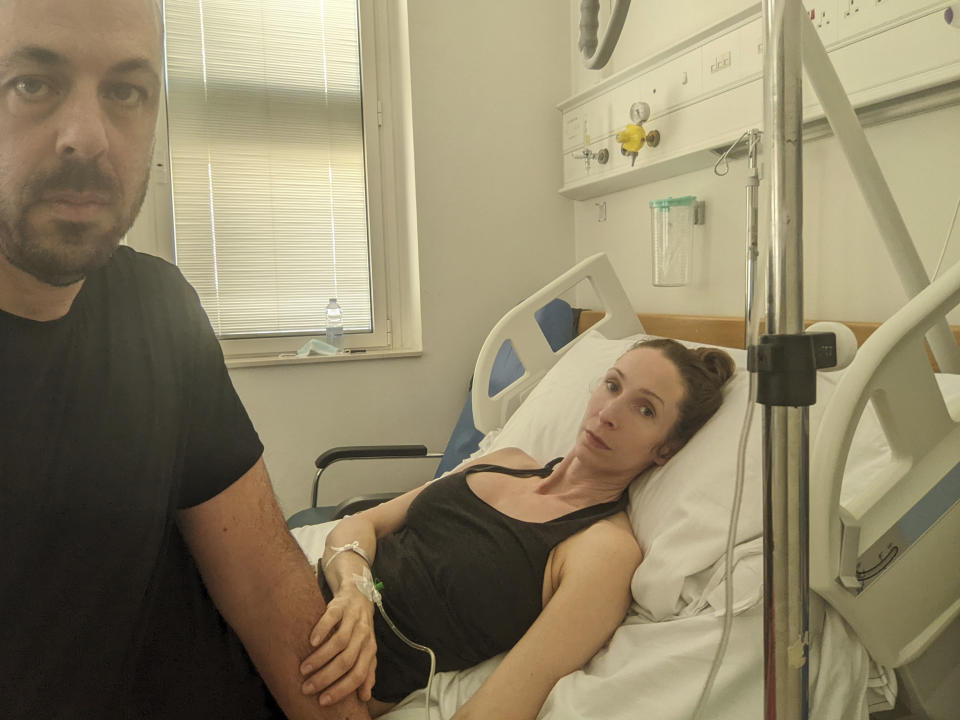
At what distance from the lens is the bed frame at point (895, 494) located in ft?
2.75

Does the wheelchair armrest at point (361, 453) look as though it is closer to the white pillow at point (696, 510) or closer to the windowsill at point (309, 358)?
the windowsill at point (309, 358)

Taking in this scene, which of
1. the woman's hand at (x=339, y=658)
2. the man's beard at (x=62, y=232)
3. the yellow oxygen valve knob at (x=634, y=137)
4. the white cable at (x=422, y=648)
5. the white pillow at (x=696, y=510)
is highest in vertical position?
the yellow oxygen valve knob at (x=634, y=137)

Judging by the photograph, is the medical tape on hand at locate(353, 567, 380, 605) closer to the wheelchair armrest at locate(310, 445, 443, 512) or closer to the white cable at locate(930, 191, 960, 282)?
the wheelchair armrest at locate(310, 445, 443, 512)

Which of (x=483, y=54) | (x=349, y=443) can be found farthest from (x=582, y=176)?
(x=349, y=443)

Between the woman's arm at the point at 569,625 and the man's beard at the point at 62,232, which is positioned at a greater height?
the man's beard at the point at 62,232

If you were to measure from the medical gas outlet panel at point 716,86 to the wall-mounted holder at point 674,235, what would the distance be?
125 millimetres

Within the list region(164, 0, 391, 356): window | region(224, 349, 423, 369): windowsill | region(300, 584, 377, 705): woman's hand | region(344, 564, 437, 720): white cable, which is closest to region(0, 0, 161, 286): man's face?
region(300, 584, 377, 705): woman's hand

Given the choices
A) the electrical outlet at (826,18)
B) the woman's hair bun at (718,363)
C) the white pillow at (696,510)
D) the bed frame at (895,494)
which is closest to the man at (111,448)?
the white pillow at (696,510)

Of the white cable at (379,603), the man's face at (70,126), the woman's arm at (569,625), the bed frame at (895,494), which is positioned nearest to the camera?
the man's face at (70,126)

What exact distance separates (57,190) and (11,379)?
0.20 metres

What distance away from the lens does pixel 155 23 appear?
659 millimetres

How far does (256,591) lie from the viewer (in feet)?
2.88

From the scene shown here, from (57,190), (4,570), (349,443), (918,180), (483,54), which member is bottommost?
(349,443)

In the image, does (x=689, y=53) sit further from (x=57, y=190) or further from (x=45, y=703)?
(x=45, y=703)
